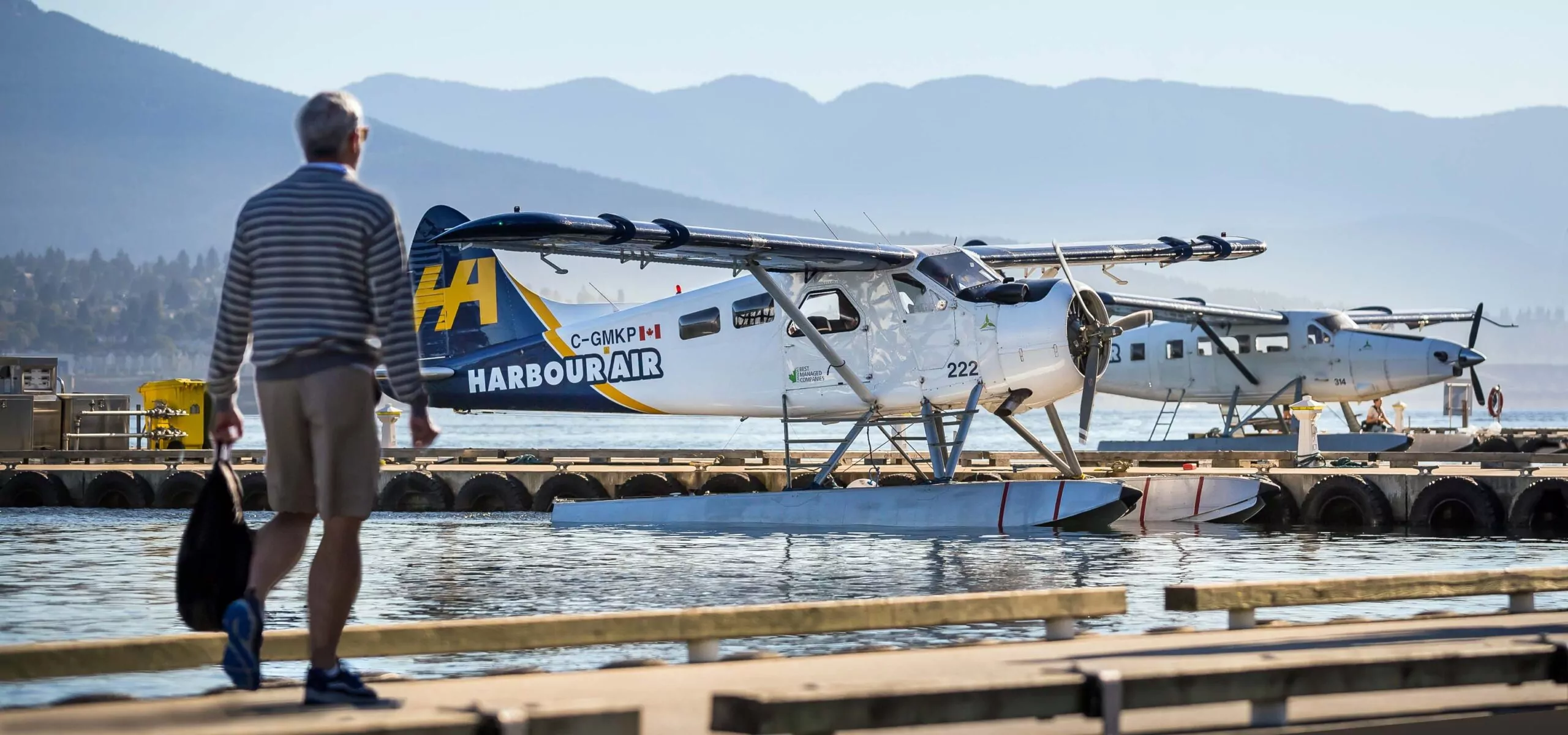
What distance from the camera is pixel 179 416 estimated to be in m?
30.8

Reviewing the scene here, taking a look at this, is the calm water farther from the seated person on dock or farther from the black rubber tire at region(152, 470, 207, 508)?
the seated person on dock

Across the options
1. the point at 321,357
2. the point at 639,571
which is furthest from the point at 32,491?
the point at 321,357

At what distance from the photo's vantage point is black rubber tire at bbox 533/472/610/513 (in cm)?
2342

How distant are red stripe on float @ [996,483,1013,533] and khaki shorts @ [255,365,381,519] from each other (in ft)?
41.6

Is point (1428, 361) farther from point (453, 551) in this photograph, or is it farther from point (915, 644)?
point (915, 644)

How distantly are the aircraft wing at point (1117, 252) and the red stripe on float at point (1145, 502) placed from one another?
2.72 meters

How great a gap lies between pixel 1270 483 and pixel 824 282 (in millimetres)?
5372

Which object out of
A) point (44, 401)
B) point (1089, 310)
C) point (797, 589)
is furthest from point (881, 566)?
point (44, 401)

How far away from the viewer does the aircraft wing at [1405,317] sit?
39156mm

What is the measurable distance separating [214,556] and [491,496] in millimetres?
18745

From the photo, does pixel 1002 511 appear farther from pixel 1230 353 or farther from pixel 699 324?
pixel 1230 353

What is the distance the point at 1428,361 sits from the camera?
33.9 metres

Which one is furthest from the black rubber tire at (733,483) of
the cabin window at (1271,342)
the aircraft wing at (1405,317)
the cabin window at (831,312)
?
the aircraft wing at (1405,317)

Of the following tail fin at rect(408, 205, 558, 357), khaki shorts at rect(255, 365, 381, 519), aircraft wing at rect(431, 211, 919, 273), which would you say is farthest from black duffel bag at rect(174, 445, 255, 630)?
tail fin at rect(408, 205, 558, 357)
